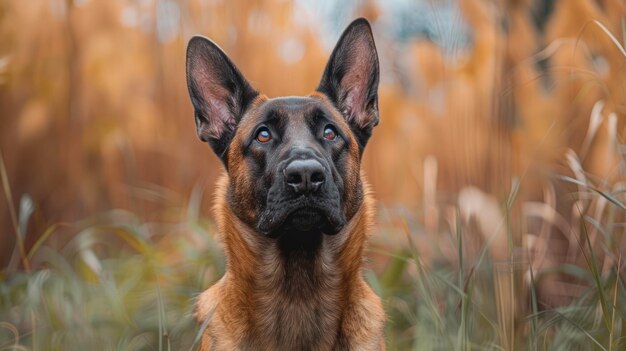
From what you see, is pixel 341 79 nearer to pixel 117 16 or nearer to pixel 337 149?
pixel 337 149

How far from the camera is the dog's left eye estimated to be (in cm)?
352

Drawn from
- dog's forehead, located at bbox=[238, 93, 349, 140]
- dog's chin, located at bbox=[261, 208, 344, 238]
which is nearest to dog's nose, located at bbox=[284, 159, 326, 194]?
dog's chin, located at bbox=[261, 208, 344, 238]

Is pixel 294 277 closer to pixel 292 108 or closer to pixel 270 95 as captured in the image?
pixel 292 108

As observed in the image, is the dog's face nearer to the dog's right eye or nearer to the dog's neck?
the dog's right eye

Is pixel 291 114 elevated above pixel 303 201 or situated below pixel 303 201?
above

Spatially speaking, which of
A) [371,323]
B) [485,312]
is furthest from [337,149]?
[485,312]

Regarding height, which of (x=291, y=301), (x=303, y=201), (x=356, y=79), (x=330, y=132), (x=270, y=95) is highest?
(x=356, y=79)

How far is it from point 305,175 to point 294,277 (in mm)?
657

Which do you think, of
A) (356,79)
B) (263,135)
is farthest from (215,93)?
(356,79)

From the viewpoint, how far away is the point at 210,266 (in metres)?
4.70

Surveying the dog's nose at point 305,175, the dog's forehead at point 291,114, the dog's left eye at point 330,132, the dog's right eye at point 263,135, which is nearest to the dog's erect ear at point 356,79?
the dog's forehead at point 291,114

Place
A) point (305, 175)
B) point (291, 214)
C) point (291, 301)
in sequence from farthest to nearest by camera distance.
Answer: point (291, 301) < point (291, 214) < point (305, 175)

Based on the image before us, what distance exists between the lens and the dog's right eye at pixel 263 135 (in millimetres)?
3486

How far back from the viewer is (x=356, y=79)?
3.83 metres
